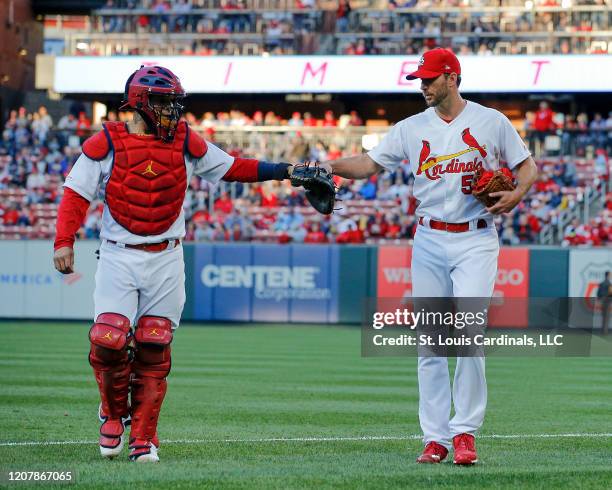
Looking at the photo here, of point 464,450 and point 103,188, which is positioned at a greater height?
point 103,188

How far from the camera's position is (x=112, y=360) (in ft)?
21.2

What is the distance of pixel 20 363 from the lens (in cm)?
1469

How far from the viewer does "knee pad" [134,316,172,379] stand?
651 cm

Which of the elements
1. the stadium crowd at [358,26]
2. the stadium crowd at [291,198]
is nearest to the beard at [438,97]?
the stadium crowd at [291,198]

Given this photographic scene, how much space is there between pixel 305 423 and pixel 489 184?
2.83m

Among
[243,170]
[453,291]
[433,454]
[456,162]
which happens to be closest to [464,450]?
[433,454]

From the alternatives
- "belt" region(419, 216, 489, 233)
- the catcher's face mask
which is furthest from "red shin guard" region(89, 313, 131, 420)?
"belt" region(419, 216, 489, 233)

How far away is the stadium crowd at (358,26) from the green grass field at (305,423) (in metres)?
17.6

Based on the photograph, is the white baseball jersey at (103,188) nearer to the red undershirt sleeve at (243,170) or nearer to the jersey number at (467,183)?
the red undershirt sleeve at (243,170)

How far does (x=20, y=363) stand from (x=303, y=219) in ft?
46.0

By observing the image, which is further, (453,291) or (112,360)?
(453,291)

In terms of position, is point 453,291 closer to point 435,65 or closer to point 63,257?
point 435,65

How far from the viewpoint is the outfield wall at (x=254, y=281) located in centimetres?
2588

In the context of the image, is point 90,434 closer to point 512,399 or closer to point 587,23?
point 512,399
